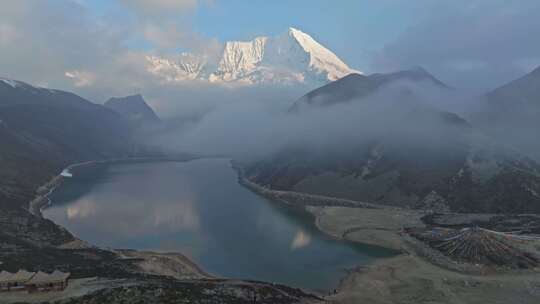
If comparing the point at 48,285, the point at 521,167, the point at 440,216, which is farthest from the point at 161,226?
the point at 521,167

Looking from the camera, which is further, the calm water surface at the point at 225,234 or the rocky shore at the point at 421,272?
the calm water surface at the point at 225,234

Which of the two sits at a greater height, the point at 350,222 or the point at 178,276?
the point at 350,222

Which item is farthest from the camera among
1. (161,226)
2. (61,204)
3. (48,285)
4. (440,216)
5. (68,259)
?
(61,204)

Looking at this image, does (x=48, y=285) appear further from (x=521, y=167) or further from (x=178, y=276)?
(x=521, y=167)

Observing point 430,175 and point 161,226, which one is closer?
point 161,226

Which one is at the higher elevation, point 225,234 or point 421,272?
point 225,234

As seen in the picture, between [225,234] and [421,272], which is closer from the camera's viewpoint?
[421,272]

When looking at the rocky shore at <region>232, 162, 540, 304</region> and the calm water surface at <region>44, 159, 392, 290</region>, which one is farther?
the calm water surface at <region>44, 159, 392, 290</region>

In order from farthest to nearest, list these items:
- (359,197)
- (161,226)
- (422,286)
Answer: (359,197) → (161,226) → (422,286)
